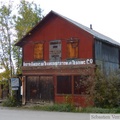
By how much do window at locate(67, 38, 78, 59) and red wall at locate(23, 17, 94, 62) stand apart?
38cm

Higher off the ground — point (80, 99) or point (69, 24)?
point (69, 24)

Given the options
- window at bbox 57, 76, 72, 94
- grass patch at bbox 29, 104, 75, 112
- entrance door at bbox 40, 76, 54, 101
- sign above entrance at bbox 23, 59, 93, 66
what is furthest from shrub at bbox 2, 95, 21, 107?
window at bbox 57, 76, 72, 94

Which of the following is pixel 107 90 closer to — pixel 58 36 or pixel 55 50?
pixel 55 50

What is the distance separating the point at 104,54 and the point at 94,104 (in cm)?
→ 514

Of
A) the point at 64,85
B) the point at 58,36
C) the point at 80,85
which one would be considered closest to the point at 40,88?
the point at 64,85

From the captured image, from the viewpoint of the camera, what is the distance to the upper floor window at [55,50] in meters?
28.4

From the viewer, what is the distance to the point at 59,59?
28312mm

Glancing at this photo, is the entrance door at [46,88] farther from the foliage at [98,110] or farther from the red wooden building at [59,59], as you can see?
the foliage at [98,110]

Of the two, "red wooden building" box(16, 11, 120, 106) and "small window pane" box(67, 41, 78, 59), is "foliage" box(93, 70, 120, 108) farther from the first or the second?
"small window pane" box(67, 41, 78, 59)

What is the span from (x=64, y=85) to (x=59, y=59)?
91.6 inches

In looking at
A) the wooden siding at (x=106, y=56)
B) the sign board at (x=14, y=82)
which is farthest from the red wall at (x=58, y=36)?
the sign board at (x=14, y=82)

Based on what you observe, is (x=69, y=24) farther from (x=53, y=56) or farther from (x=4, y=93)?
(x=4, y=93)

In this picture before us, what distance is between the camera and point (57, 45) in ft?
93.7

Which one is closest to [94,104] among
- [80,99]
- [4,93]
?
[80,99]
